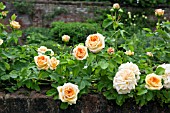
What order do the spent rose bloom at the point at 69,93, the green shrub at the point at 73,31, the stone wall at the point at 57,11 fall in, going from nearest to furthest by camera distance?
the spent rose bloom at the point at 69,93, the green shrub at the point at 73,31, the stone wall at the point at 57,11

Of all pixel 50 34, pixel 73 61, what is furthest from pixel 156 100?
pixel 50 34

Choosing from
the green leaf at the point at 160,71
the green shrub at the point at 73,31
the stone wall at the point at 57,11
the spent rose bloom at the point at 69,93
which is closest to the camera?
the spent rose bloom at the point at 69,93

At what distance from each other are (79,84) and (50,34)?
470 centimetres

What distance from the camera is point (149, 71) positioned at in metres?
1.97

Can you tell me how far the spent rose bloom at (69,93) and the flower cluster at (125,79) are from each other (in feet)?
0.69

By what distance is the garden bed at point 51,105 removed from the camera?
6.15 ft

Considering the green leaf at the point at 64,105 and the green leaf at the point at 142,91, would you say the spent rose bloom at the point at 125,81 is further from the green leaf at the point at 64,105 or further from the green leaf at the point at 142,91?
the green leaf at the point at 64,105

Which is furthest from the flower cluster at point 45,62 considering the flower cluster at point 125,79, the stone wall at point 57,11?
the stone wall at point 57,11

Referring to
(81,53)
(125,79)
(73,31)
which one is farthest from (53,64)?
(73,31)

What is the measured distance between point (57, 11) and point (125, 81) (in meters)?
5.98

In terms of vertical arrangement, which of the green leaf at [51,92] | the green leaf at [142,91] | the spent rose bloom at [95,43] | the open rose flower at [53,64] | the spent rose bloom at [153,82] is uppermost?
the spent rose bloom at [95,43]

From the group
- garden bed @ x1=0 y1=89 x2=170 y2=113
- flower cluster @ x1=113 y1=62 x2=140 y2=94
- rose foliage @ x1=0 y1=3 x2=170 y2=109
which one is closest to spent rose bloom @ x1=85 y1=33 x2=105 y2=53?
rose foliage @ x1=0 y1=3 x2=170 y2=109

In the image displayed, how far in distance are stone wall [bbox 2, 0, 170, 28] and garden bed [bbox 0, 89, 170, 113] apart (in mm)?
5755

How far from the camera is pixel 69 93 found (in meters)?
1.75
